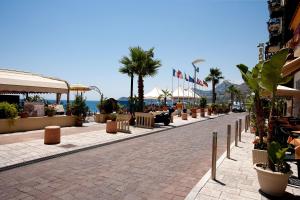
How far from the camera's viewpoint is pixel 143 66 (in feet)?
61.7

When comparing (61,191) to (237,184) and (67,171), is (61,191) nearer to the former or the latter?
(67,171)

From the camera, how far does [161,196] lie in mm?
5012

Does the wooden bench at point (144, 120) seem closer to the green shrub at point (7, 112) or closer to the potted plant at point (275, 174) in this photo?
the green shrub at point (7, 112)

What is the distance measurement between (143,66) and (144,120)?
4.30 meters

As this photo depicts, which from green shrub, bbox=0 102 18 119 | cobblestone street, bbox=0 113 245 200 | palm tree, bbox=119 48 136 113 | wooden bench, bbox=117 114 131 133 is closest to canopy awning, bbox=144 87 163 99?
palm tree, bbox=119 48 136 113

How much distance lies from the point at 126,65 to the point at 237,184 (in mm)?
15069

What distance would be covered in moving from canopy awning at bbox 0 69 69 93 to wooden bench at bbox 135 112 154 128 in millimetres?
5910

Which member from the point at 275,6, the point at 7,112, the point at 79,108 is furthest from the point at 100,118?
the point at 275,6

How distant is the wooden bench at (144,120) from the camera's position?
1708cm

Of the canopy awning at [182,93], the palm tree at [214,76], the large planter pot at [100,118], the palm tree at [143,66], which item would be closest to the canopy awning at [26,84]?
the large planter pot at [100,118]

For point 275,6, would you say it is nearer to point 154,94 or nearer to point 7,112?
point 154,94

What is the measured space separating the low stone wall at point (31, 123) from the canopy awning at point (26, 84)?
7.97 feet

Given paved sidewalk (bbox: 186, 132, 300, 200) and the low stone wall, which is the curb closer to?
paved sidewalk (bbox: 186, 132, 300, 200)

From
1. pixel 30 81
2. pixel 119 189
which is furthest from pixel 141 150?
pixel 30 81
